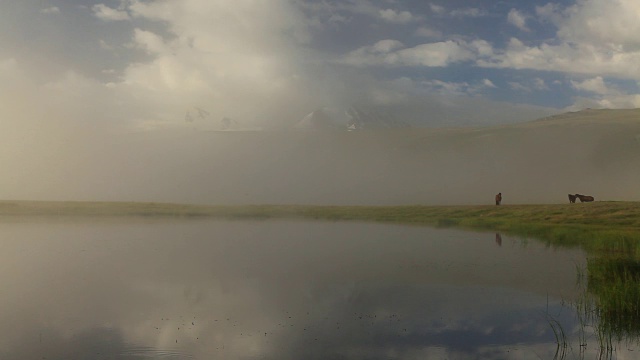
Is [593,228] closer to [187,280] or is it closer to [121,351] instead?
[187,280]

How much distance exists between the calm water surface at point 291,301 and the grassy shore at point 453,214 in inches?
345

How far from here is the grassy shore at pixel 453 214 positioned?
176 ft

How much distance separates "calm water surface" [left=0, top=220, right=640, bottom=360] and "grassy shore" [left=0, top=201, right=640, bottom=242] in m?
8.75

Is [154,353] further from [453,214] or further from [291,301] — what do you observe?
[453,214]

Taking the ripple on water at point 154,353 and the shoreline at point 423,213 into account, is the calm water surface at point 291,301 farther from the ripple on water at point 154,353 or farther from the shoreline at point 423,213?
the shoreline at point 423,213

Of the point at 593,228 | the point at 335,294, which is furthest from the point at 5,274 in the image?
the point at 593,228

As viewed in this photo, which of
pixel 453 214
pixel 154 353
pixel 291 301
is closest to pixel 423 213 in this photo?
pixel 453 214

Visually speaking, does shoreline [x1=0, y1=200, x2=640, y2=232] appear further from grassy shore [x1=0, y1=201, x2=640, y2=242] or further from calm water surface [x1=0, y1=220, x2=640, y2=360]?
calm water surface [x1=0, y1=220, x2=640, y2=360]

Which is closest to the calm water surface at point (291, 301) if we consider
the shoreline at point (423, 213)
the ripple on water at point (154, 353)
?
the ripple on water at point (154, 353)

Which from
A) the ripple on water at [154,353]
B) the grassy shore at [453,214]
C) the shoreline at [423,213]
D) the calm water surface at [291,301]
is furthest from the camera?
the shoreline at [423,213]

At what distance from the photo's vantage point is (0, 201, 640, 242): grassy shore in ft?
176

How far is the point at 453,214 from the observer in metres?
71.6

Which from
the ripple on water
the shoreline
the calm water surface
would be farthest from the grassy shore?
the ripple on water

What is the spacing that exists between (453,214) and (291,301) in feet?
161
